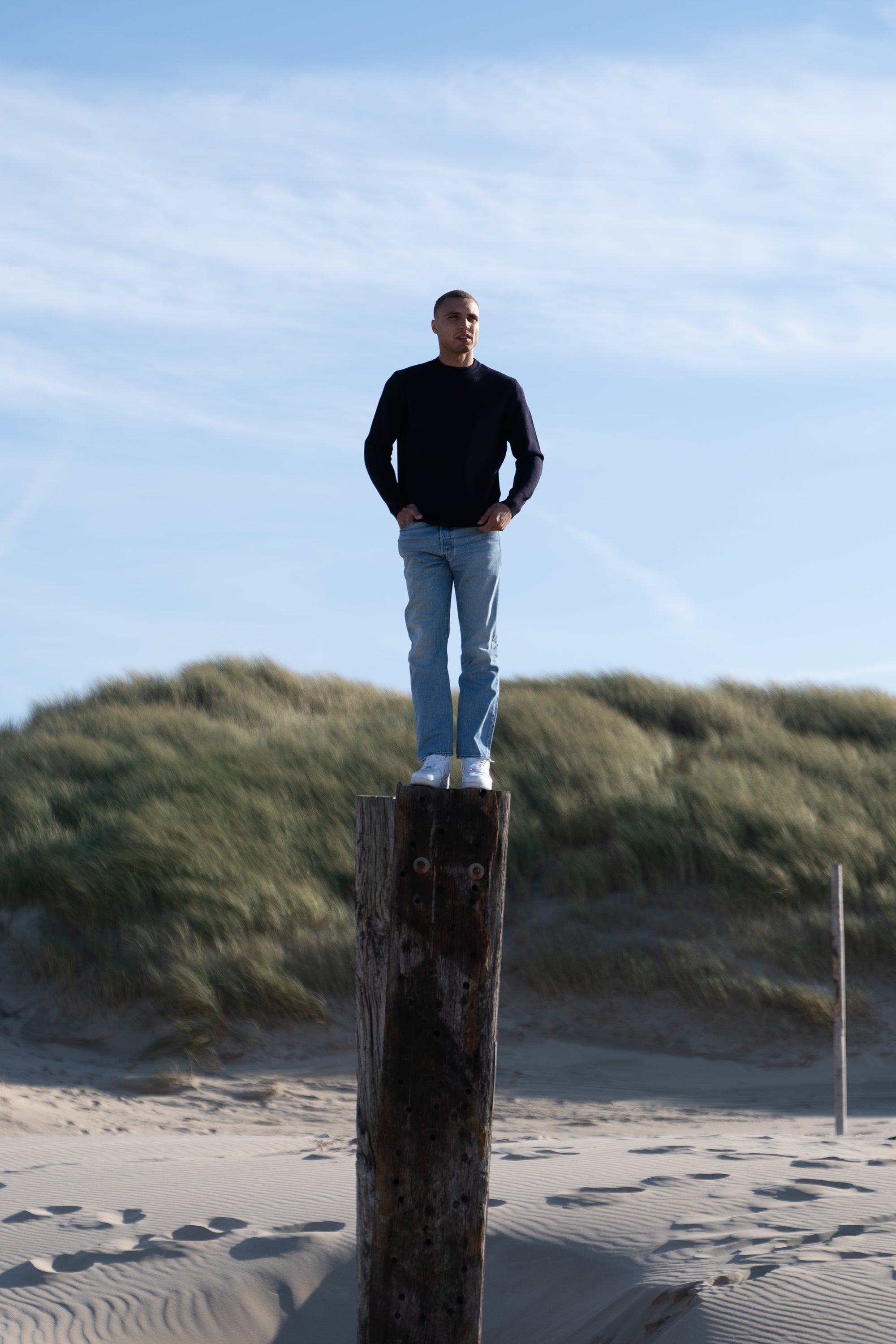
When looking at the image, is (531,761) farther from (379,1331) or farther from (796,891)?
(379,1331)

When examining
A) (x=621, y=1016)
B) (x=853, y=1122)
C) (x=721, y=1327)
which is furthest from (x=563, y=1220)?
(x=621, y=1016)

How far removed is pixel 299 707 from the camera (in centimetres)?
2169

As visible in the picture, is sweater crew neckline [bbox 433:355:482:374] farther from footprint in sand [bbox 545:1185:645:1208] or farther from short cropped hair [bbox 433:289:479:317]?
footprint in sand [bbox 545:1185:645:1208]

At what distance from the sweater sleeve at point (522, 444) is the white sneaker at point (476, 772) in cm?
105

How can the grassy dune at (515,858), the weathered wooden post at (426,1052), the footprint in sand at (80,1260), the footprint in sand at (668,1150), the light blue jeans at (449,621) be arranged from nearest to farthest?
1. the weathered wooden post at (426,1052)
2. the light blue jeans at (449,621)
3. the footprint in sand at (80,1260)
4. the footprint in sand at (668,1150)
5. the grassy dune at (515,858)

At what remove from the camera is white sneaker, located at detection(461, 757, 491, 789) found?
4.49m

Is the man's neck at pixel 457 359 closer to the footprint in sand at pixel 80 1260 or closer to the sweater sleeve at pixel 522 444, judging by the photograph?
the sweater sleeve at pixel 522 444

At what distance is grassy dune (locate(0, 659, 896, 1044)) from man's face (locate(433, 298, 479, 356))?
7724 mm

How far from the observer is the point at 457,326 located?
4812 mm

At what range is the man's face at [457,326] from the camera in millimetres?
4801

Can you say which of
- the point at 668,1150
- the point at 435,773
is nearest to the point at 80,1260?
the point at 435,773

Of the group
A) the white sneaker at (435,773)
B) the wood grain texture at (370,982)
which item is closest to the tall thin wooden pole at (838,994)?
the white sneaker at (435,773)

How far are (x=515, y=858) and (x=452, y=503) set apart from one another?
29.8 feet

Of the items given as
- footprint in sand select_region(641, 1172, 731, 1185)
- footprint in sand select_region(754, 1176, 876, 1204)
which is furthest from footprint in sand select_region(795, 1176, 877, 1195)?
footprint in sand select_region(641, 1172, 731, 1185)
